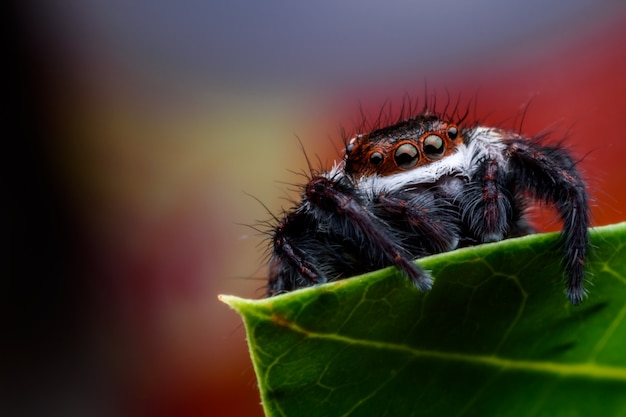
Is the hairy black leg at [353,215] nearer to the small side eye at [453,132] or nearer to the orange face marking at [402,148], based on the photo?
the orange face marking at [402,148]

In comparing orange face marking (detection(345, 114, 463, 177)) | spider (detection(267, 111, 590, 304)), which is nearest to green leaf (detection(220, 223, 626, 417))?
spider (detection(267, 111, 590, 304))

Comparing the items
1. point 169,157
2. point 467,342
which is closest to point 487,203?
point 467,342

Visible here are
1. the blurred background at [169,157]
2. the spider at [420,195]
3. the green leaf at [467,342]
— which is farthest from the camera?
the blurred background at [169,157]

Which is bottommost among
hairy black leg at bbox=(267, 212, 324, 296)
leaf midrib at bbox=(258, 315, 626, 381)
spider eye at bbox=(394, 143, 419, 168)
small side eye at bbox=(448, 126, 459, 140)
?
leaf midrib at bbox=(258, 315, 626, 381)

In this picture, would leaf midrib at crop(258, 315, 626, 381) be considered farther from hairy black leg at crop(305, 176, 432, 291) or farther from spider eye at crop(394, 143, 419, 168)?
spider eye at crop(394, 143, 419, 168)

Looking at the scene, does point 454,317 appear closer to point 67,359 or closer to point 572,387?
point 572,387

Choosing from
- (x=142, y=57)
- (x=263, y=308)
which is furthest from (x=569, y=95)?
(x=263, y=308)

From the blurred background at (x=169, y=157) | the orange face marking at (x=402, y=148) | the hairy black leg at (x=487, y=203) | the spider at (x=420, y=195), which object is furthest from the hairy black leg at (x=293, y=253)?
the blurred background at (x=169, y=157)
